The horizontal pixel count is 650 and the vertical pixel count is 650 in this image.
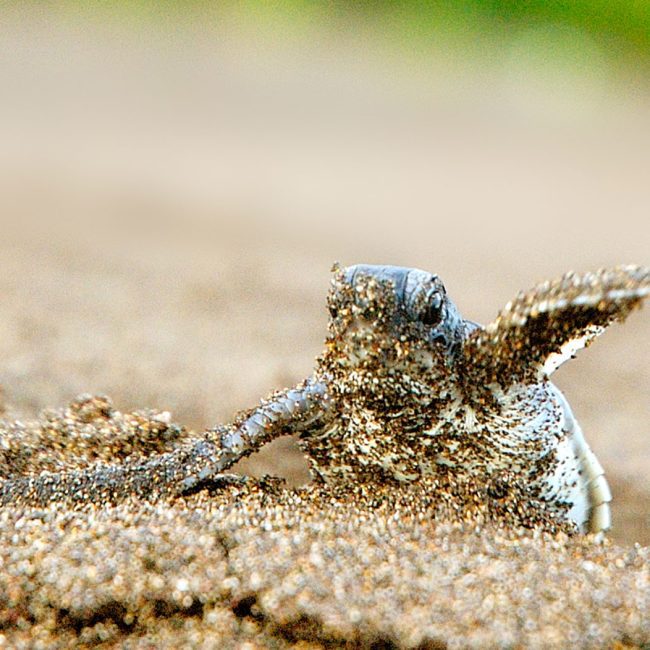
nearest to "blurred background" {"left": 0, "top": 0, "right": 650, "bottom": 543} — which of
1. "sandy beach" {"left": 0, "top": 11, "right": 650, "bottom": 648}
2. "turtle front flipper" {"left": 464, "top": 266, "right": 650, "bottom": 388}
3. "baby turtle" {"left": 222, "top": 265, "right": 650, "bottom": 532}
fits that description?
"sandy beach" {"left": 0, "top": 11, "right": 650, "bottom": 648}

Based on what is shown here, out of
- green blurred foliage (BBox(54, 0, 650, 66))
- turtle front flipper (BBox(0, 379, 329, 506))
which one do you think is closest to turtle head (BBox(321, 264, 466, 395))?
turtle front flipper (BBox(0, 379, 329, 506))

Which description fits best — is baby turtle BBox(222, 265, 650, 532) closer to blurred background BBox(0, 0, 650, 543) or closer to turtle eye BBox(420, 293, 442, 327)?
turtle eye BBox(420, 293, 442, 327)

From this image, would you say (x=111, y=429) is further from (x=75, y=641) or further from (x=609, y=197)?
(x=609, y=197)

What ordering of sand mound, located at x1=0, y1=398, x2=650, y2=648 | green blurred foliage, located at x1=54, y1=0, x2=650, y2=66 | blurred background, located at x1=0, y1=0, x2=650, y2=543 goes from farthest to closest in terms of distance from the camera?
1. green blurred foliage, located at x1=54, y1=0, x2=650, y2=66
2. blurred background, located at x1=0, y1=0, x2=650, y2=543
3. sand mound, located at x1=0, y1=398, x2=650, y2=648

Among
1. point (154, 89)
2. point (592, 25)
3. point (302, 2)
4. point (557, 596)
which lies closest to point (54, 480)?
point (557, 596)

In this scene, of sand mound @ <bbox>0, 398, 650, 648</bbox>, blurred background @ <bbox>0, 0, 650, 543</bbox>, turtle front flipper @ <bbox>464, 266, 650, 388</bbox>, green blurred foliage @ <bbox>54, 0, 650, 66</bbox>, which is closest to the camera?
sand mound @ <bbox>0, 398, 650, 648</bbox>

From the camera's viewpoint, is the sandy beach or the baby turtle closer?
the sandy beach

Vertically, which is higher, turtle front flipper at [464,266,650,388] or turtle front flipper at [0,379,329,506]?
turtle front flipper at [464,266,650,388]

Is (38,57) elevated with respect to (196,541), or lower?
elevated

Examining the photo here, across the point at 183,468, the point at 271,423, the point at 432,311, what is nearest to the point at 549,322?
the point at 432,311

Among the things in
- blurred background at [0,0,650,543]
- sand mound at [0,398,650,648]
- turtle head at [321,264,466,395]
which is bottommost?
sand mound at [0,398,650,648]
